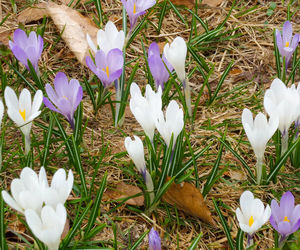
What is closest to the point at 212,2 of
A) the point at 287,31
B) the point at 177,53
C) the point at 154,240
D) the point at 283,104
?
the point at 287,31

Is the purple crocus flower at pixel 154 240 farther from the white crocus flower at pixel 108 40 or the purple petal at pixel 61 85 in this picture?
the white crocus flower at pixel 108 40

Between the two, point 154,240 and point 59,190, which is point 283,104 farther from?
point 59,190

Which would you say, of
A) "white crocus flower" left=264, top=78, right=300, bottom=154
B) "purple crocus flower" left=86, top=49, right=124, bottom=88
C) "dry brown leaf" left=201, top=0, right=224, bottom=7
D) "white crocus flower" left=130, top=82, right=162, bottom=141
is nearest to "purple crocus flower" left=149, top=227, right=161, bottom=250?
"white crocus flower" left=130, top=82, right=162, bottom=141

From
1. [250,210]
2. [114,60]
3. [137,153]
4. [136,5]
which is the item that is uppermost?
[136,5]

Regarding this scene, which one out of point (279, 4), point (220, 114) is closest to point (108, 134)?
point (220, 114)

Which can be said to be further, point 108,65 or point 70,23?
point 70,23

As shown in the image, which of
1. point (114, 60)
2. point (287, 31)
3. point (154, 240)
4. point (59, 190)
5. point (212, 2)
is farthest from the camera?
point (212, 2)

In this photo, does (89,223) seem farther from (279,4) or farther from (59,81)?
(279,4)
